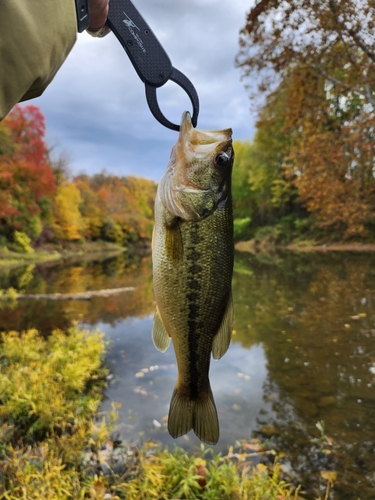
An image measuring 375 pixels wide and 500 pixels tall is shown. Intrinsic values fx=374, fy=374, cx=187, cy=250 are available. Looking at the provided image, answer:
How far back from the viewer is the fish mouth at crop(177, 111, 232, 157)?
5.79 feet

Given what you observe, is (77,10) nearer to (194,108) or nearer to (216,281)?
(194,108)

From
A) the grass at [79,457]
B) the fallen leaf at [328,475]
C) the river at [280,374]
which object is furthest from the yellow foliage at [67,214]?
the fallen leaf at [328,475]

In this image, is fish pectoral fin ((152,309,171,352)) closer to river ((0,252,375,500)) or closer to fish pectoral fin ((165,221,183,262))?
fish pectoral fin ((165,221,183,262))

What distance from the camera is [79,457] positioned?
409 cm

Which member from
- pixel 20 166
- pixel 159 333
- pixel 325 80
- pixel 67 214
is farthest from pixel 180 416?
pixel 67 214

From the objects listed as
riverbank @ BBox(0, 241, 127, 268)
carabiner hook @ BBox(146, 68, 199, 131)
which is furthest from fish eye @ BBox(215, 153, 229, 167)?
riverbank @ BBox(0, 241, 127, 268)

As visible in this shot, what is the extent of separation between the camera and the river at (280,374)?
4.99m

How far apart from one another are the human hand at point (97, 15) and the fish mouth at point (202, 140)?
0.55m

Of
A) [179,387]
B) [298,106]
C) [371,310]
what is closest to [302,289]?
[371,310]

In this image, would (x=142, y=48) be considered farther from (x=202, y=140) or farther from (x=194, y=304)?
(x=194, y=304)

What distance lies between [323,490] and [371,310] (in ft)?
26.9

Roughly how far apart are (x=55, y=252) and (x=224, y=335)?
40.7 meters

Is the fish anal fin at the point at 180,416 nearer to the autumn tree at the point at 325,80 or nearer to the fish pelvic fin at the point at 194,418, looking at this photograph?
the fish pelvic fin at the point at 194,418

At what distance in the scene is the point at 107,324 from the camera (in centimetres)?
1112
